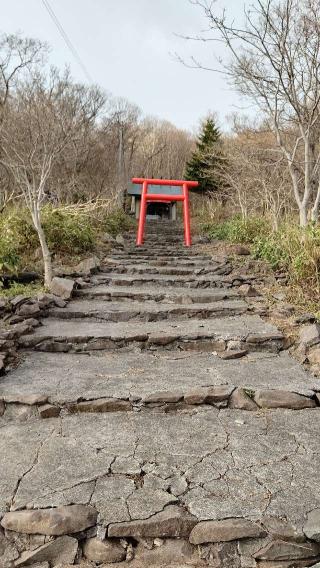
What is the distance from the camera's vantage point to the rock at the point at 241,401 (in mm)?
2623

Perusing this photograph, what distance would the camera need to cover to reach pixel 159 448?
2.16 m

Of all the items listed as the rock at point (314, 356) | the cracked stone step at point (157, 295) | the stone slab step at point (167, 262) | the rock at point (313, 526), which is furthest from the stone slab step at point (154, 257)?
the rock at point (313, 526)

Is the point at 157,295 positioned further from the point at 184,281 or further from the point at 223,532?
the point at 223,532

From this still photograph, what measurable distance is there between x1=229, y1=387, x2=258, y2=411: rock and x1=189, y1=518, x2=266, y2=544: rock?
3.40ft

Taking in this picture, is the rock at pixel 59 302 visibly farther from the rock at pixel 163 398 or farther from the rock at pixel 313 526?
the rock at pixel 313 526

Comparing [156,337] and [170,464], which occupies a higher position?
[156,337]

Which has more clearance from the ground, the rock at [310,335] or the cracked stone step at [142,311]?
the rock at [310,335]

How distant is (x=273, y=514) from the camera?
5.56ft

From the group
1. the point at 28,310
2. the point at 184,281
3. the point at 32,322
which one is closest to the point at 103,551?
the point at 32,322

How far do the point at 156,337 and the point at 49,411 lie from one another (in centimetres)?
151

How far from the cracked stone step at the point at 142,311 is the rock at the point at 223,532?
302 centimetres

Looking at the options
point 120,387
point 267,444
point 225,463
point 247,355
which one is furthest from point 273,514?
point 247,355

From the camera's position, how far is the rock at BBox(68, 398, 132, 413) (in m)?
2.57

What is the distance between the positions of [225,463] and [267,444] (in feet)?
1.11
